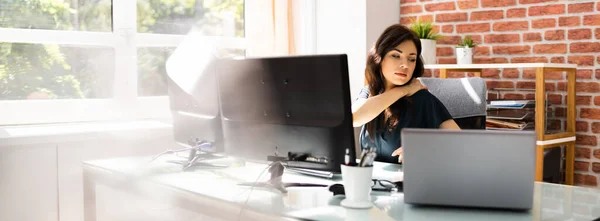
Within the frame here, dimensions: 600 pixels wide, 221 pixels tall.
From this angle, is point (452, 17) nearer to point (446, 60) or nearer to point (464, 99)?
point (446, 60)

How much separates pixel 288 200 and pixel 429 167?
38 cm

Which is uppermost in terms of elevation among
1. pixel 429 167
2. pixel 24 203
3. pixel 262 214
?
pixel 429 167

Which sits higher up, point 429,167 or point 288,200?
point 429,167

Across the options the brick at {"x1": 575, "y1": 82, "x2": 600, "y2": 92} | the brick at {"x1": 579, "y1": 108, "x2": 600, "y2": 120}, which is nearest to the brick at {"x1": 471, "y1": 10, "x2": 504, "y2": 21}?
the brick at {"x1": 575, "y1": 82, "x2": 600, "y2": 92}

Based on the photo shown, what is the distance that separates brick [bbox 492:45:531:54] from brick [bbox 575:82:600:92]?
33cm

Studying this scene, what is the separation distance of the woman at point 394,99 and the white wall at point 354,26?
1.60 m

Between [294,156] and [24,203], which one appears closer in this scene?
[294,156]

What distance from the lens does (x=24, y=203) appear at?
8.67ft

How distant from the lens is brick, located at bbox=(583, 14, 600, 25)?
10.8 feet

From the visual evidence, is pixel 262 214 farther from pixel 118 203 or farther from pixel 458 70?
pixel 458 70

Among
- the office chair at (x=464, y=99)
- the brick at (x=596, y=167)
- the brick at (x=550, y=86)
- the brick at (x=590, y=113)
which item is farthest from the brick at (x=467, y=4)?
the office chair at (x=464, y=99)

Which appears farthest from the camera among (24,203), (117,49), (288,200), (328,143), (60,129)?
(117,49)

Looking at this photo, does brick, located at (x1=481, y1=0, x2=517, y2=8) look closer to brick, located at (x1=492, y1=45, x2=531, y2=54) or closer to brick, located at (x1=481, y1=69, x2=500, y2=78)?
brick, located at (x1=492, y1=45, x2=531, y2=54)

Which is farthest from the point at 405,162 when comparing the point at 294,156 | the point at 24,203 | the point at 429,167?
the point at 24,203
